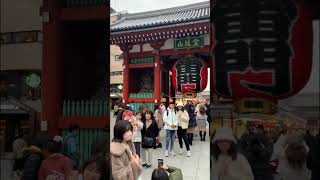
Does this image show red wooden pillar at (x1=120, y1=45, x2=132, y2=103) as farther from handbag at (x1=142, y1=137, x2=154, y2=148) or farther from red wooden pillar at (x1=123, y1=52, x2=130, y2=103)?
handbag at (x1=142, y1=137, x2=154, y2=148)

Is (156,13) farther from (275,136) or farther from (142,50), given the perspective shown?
(275,136)

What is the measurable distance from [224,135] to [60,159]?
0.95 m

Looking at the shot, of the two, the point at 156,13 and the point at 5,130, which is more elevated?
the point at 156,13

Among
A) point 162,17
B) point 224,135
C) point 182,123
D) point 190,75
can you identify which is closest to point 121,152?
point 224,135

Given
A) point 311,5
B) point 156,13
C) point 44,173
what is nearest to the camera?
point 311,5

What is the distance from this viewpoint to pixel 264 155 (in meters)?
1.43

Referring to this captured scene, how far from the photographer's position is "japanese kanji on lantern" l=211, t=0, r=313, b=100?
1362mm

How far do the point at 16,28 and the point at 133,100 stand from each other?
423 centimetres

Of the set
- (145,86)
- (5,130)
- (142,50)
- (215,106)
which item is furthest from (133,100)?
(215,106)

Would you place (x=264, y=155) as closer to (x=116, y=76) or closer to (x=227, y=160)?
(x=227, y=160)

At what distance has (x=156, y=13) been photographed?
8.12m

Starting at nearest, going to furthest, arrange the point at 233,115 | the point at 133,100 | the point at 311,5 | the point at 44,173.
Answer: the point at 311,5, the point at 233,115, the point at 44,173, the point at 133,100

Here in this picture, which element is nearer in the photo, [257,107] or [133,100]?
[257,107]

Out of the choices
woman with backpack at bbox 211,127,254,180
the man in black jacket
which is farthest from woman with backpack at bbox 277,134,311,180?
the man in black jacket
